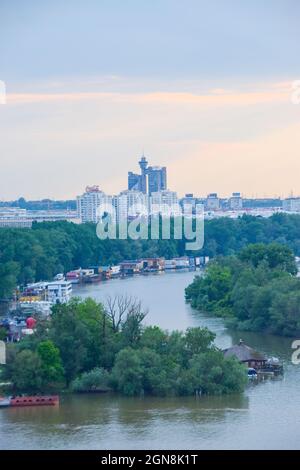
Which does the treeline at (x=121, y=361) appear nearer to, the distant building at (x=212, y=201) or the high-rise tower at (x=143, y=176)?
the high-rise tower at (x=143, y=176)

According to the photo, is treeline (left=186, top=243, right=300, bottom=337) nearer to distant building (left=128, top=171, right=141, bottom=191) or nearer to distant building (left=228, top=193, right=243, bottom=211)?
distant building (left=128, top=171, right=141, bottom=191)

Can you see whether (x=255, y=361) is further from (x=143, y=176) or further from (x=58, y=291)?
(x=143, y=176)

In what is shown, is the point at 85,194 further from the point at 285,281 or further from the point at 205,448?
the point at 205,448

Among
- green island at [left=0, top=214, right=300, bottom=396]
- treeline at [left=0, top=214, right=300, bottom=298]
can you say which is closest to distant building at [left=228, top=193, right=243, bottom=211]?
treeline at [left=0, top=214, right=300, bottom=298]

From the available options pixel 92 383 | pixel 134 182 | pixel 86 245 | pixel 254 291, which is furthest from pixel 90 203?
pixel 92 383

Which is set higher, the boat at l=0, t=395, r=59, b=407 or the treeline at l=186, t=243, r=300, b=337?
the treeline at l=186, t=243, r=300, b=337
